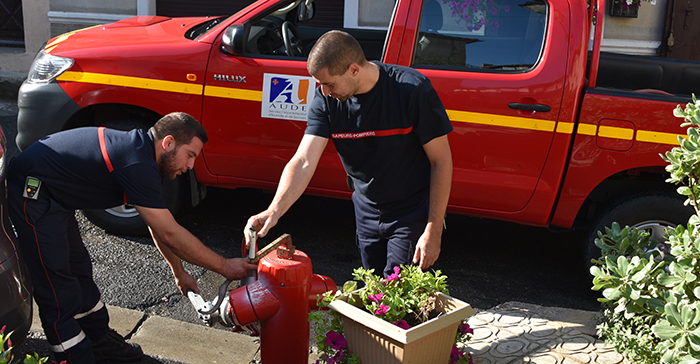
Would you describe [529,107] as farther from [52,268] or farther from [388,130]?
[52,268]

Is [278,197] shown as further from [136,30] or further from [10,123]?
[10,123]

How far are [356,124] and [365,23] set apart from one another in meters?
6.23

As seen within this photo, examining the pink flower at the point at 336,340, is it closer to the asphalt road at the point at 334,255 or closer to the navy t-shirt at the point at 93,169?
the navy t-shirt at the point at 93,169

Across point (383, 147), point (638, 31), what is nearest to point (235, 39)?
point (383, 147)

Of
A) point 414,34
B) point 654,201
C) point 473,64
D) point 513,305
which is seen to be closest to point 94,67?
point 414,34

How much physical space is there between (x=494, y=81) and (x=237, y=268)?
2106 mm

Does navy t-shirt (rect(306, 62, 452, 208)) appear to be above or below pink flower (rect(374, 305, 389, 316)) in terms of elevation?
above

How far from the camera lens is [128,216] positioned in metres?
4.47

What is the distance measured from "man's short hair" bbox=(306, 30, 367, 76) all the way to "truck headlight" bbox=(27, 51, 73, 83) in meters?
2.45

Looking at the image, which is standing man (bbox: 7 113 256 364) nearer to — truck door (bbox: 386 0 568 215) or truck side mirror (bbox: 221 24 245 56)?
truck side mirror (bbox: 221 24 245 56)

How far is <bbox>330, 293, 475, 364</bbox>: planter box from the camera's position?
2102 mm

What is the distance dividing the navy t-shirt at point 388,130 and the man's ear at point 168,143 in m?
0.61

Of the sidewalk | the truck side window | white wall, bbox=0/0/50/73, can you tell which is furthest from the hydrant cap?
white wall, bbox=0/0/50/73

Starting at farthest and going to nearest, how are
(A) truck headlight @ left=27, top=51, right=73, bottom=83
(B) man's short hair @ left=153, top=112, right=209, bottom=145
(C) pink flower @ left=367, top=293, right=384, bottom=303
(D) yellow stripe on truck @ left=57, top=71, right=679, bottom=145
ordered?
(A) truck headlight @ left=27, top=51, right=73, bottom=83, (D) yellow stripe on truck @ left=57, top=71, right=679, bottom=145, (B) man's short hair @ left=153, top=112, right=209, bottom=145, (C) pink flower @ left=367, top=293, right=384, bottom=303
